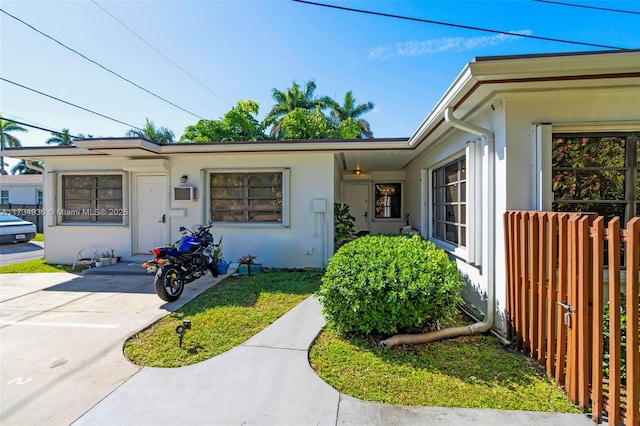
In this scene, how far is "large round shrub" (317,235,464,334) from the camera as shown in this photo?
2.94m

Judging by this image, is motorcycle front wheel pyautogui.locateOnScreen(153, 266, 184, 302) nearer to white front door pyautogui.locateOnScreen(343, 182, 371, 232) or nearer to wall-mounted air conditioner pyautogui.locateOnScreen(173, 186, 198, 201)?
wall-mounted air conditioner pyautogui.locateOnScreen(173, 186, 198, 201)

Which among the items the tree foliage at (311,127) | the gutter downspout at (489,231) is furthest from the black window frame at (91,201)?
the tree foliage at (311,127)

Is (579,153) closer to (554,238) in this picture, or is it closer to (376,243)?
(554,238)

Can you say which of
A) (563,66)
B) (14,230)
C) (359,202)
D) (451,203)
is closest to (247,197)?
(451,203)

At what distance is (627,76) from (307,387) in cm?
405

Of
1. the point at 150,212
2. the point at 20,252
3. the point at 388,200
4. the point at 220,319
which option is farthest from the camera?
the point at 388,200

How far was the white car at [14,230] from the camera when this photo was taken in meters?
11.5

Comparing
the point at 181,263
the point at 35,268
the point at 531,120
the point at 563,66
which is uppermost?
the point at 563,66

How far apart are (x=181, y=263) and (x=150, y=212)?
3.20 metres

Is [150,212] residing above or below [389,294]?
above

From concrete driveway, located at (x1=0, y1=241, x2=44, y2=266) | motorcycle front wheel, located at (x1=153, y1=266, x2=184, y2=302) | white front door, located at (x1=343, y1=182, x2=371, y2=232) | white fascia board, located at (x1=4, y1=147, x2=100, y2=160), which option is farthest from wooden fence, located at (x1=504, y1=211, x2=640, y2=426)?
concrete driveway, located at (x1=0, y1=241, x2=44, y2=266)

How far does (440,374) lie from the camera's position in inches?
101

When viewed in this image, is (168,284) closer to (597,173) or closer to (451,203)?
(451,203)

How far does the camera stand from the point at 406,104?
1073 centimetres
